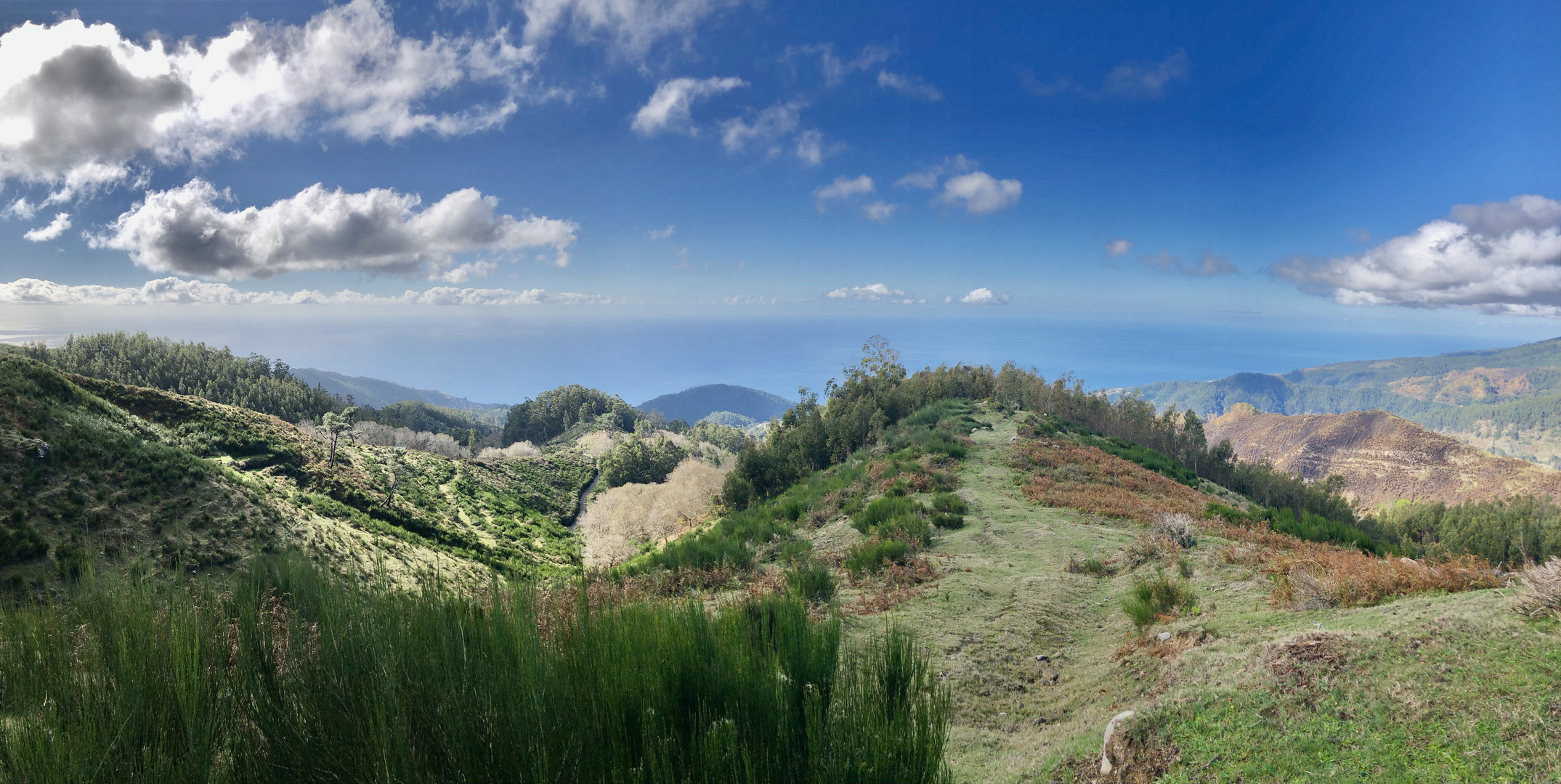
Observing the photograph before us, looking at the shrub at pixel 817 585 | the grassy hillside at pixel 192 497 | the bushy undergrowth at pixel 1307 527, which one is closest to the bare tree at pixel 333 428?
the grassy hillside at pixel 192 497

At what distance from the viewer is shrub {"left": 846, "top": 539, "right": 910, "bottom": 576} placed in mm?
10204

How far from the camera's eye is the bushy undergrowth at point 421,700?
7.06 feet

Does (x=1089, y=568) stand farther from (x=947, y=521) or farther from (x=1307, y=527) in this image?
(x=1307, y=527)

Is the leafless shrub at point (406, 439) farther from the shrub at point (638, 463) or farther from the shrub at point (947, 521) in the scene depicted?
the shrub at point (947, 521)

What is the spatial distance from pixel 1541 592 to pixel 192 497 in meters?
29.9

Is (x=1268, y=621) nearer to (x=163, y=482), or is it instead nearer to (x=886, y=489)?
(x=886, y=489)

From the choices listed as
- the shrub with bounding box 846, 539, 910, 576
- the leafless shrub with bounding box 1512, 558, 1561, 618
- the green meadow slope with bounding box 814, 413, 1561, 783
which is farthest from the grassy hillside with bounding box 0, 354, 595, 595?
the leafless shrub with bounding box 1512, 558, 1561, 618

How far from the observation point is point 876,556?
34.3 ft

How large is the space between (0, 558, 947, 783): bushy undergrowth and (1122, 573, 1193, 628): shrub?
5.56m

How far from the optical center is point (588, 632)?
2836mm

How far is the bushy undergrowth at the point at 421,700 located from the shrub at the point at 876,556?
7458 mm

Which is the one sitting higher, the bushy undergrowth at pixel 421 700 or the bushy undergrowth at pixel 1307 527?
the bushy undergrowth at pixel 421 700

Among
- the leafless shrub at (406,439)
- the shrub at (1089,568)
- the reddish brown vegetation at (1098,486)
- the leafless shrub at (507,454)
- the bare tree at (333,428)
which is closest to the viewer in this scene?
the shrub at (1089,568)

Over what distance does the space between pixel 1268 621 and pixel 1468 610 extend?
1.57 m
